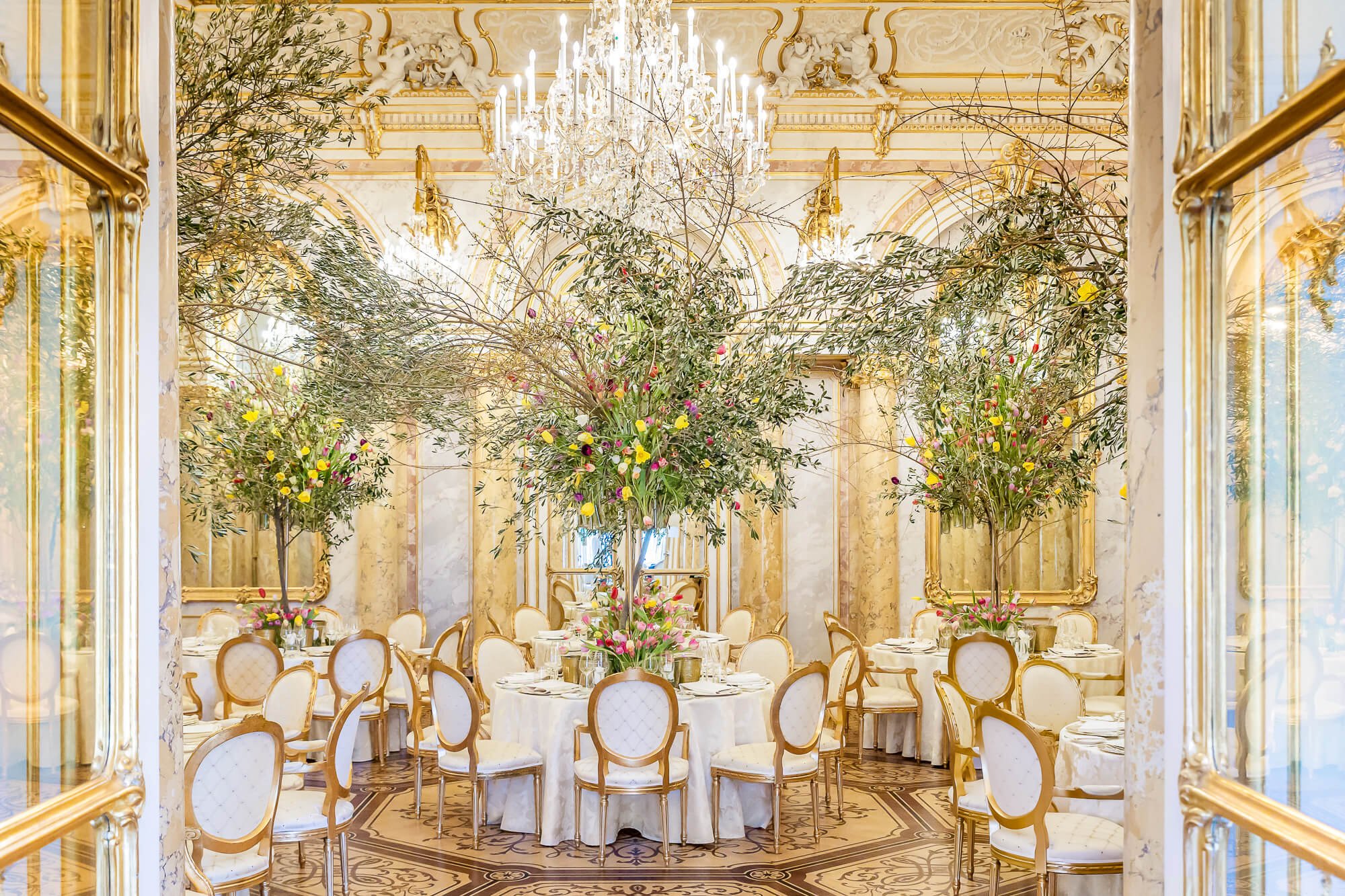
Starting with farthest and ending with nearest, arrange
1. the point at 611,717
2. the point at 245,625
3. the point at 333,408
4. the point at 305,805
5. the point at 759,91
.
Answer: the point at 245,625, the point at 759,91, the point at 333,408, the point at 611,717, the point at 305,805

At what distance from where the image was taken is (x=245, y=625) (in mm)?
8633

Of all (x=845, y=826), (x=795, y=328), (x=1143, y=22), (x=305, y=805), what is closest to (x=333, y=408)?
(x=305, y=805)

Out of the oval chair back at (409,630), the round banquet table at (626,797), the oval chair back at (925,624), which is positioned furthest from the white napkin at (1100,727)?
the oval chair back at (409,630)

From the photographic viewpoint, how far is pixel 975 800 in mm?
5121

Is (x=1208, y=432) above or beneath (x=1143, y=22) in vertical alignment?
beneath

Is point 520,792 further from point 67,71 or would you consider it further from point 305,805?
point 67,71

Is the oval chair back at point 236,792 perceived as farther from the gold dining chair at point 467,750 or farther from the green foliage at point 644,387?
the green foliage at point 644,387

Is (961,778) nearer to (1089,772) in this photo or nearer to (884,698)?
(1089,772)

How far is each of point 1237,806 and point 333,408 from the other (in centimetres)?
507

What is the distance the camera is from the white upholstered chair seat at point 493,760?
586 cm

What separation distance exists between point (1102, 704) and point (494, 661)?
442cm

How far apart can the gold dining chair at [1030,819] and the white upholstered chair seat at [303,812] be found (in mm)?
2896

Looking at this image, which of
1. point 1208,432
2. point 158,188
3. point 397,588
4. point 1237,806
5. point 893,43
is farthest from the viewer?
point 397,588

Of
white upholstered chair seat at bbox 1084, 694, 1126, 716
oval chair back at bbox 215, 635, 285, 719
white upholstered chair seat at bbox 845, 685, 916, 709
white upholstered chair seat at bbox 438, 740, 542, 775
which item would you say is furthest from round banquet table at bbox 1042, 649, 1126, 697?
oval chair back at bbox 215, 635, 285, 719
